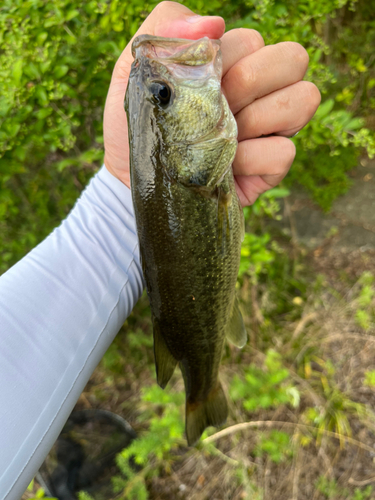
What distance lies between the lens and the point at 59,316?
56.8 inches

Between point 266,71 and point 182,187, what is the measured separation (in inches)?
25.7

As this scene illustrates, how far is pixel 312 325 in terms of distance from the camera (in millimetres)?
3084

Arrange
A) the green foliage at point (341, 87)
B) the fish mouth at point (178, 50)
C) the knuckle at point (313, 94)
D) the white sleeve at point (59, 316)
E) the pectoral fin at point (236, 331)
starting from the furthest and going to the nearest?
the green foliage at point (341, 87) → the pectoral fin at point (236, 331) → the knuckle at point (313, 94) → the white sleeve at point (59, 316) → the fish mouth at point (178, 50)

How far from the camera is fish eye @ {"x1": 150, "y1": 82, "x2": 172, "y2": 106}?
1.15 meters

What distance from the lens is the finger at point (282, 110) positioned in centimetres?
144

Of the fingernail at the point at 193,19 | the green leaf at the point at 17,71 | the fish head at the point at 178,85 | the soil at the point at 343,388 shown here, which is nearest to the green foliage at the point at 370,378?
the soil at the point at 343,388

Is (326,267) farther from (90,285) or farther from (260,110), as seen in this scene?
(90,285)

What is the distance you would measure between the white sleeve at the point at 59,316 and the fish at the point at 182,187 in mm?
352

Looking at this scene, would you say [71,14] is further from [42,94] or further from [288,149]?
[288,149]

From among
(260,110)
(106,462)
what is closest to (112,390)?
(106,462)

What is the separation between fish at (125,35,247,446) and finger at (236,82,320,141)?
0.30 metres

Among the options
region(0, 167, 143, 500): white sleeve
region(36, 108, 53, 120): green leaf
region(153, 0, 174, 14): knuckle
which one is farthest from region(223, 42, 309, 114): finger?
region(36, 108, 53, 120): green leaf

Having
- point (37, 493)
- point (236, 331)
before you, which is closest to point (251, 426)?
point (236, 331)

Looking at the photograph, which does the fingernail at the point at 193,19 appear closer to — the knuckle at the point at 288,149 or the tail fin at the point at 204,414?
the knuckle at the point at 288,149
